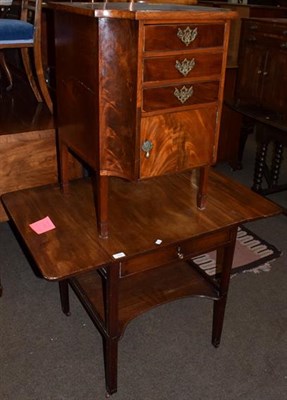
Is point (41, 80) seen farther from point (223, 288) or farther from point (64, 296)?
point (223, 288)

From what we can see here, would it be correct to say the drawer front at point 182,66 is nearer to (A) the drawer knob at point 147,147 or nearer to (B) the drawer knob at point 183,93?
(B) the drawer knob at point 183,93

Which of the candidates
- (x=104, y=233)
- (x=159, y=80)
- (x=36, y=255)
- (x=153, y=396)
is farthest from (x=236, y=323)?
(x=159, y=80)

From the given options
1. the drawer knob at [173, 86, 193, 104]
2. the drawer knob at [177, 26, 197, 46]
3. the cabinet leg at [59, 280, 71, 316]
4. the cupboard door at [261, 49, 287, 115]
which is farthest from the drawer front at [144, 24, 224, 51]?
the cupboard door at [261, 49, 287, 115]

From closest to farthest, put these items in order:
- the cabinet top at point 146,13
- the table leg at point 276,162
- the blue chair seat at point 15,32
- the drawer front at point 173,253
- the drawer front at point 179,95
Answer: the cabinet top at point 146,13, the drawer front at point 179,95, the drawer front at point 173,253, the blue chair seat at point 15,32, the table leg at point 276,162

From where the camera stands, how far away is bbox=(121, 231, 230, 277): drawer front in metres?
Result: 1.23

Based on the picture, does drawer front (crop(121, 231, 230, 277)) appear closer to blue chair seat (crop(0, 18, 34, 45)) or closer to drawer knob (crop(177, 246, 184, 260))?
drawer knob (crop(177, 246, 184, 260))

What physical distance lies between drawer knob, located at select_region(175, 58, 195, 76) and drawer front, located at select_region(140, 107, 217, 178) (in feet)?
0.35

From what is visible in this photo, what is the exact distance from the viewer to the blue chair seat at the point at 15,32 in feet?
7.34

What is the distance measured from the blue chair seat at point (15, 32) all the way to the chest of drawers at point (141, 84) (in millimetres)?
1082

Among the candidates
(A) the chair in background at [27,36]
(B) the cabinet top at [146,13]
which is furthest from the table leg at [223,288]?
(A) the chair in background at [27,36]

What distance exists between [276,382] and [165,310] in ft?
1.62

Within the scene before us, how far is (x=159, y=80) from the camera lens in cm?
111

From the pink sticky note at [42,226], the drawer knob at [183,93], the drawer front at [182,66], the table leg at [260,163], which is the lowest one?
the table leg at [260,163]

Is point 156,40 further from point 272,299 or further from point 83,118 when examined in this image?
point 272,299
